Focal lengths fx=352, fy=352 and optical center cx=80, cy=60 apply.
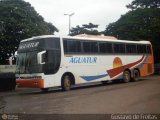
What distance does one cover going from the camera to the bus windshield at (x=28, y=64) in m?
19.7

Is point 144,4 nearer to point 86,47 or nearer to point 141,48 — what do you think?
point 141,48

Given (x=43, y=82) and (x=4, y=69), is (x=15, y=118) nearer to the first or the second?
(x=43, y=82)

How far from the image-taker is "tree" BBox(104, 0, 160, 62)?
45125mm

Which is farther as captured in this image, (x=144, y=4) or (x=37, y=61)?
(x=144, y=4)

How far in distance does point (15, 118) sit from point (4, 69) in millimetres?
24254

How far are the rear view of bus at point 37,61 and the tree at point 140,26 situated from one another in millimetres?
26398

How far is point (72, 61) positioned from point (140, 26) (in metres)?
27.4

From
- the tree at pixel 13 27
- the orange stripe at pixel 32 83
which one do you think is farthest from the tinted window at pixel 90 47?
the tree at pixel 13 27

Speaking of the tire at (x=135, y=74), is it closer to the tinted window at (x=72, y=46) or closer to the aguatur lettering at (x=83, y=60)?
the aguatur lettering at (x=83, y=60)

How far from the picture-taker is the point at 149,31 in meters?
45.6

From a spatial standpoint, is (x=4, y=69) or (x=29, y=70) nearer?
(x=29, y=70)

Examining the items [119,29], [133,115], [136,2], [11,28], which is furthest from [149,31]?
[133,115]

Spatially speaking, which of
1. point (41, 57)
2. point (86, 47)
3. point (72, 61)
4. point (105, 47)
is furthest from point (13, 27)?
point (41, 57)

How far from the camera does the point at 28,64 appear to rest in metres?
20.0
